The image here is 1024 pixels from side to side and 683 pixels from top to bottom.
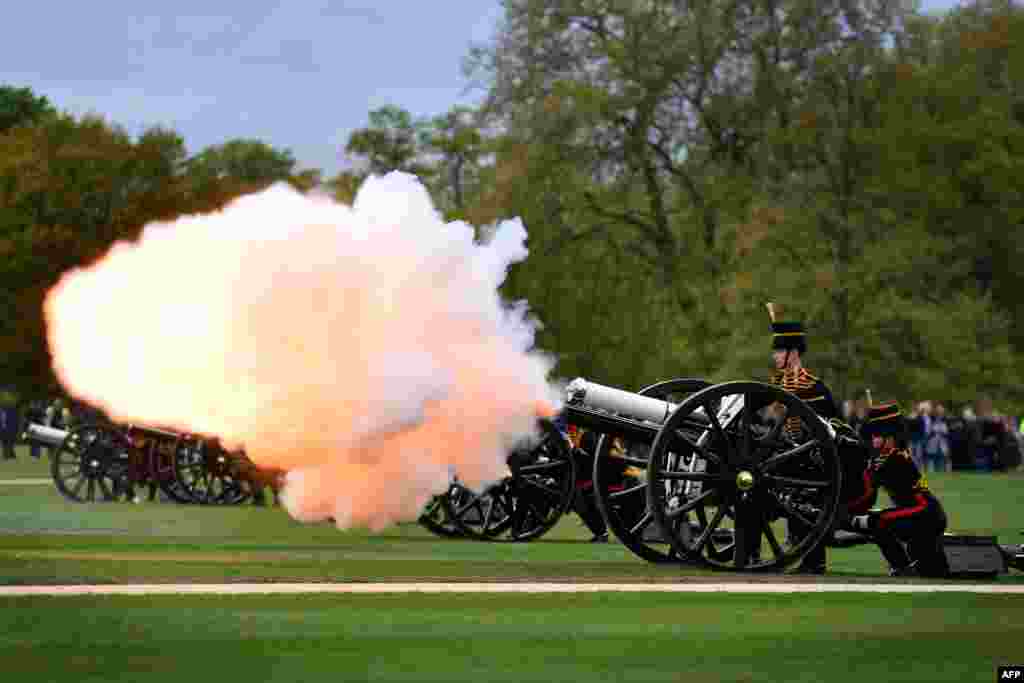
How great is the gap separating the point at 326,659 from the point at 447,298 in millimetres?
8876

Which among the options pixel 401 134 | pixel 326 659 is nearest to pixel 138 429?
pixel 326 659

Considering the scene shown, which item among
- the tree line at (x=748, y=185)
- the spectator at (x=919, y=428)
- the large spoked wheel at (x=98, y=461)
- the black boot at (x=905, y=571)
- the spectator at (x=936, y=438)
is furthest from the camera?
the tree line at (x=748, y=185)

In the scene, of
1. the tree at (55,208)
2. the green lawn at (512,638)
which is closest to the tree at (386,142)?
the tree at (55,208)

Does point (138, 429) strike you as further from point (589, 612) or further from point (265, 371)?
point (589, 612)

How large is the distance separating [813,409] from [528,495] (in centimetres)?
600

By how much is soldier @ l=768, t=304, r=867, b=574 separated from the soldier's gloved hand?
24cm

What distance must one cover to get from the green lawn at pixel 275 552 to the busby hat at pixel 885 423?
1264 millimetres

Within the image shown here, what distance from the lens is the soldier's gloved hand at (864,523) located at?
59.2 ft

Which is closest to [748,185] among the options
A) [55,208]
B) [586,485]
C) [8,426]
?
[55,208]

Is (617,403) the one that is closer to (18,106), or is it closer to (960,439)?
(960,439)

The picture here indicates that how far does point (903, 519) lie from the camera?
18.0 metres

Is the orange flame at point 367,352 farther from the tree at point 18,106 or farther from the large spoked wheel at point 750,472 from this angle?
the tree at point 18,106

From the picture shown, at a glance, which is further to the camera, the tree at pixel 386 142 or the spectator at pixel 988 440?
the tree at pixel 386 142

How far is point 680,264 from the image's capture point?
201 ft
